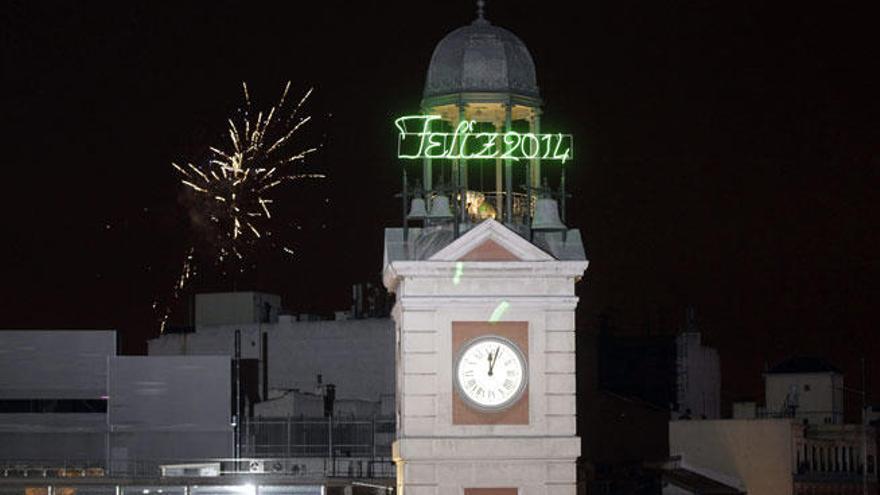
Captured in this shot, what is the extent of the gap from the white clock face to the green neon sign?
3426 millimetres

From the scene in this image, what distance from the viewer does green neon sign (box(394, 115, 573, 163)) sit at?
41.0m

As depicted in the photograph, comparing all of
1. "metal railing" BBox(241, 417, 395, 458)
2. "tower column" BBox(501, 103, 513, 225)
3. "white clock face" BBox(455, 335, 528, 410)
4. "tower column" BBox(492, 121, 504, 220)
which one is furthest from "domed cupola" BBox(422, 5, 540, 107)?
"metal railing" BBox(241, 417, 395, 458)

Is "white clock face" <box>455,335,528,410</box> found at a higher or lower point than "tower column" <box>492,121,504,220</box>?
lower

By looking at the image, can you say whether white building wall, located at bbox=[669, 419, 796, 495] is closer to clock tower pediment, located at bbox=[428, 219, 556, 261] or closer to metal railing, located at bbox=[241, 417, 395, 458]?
metal railing, located at bbox=[241, 417, 395, 458]

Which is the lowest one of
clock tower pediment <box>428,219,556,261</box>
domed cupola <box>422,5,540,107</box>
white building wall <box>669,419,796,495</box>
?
white building wall <box>669,419,796,495</box>

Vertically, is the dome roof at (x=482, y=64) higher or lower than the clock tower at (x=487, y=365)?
higher

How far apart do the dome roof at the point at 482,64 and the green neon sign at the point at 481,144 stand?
2.28 ft

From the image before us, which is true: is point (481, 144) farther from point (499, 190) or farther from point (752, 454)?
point (752, 454)

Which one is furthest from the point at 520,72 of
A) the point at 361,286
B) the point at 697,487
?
the point at 361,286

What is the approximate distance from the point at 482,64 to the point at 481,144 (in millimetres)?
1464

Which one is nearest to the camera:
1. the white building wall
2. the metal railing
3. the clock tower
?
the clock tower

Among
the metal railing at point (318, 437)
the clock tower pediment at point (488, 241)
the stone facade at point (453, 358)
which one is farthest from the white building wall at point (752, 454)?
the clock tower pediment at point (488, 241)

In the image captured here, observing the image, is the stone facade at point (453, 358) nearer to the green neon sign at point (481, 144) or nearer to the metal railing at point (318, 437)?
the green neon sign at point (481, 144)

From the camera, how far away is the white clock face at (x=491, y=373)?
40062 millimetres
